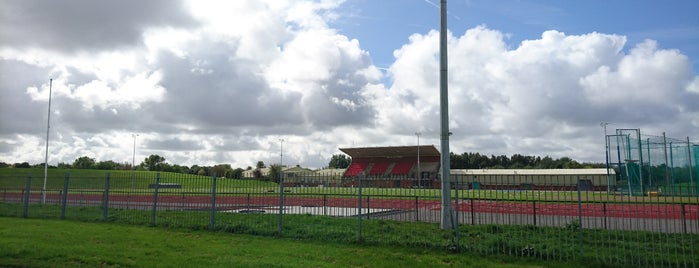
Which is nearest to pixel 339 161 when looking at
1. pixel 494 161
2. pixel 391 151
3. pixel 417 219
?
pixel 494 161

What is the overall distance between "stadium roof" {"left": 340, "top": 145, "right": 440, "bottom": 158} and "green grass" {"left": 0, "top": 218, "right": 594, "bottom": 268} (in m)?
67.9

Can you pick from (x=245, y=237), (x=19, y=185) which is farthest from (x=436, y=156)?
(x=245, y=237)

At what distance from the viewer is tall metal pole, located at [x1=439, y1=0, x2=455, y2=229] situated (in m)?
12.6

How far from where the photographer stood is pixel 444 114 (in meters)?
13.5

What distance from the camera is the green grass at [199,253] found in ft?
30.9

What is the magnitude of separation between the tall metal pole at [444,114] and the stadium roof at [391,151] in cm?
6564

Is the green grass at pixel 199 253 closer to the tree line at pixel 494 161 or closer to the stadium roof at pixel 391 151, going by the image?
the stadium roof at pixel 391 151

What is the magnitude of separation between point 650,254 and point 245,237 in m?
9.20

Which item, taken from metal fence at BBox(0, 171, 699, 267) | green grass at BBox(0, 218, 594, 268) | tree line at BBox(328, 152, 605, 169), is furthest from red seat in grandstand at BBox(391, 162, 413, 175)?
green grass at BBox(0, 218, 594, 268)

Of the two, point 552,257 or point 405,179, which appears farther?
point 405,179

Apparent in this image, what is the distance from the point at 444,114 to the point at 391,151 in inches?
2708

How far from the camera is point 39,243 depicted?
451 inches

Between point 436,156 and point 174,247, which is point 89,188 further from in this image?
point 436,156

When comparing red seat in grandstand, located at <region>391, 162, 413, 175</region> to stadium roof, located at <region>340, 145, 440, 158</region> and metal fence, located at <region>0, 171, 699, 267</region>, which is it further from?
metal fence, located at <region>0, 171, 699, 267</region>
